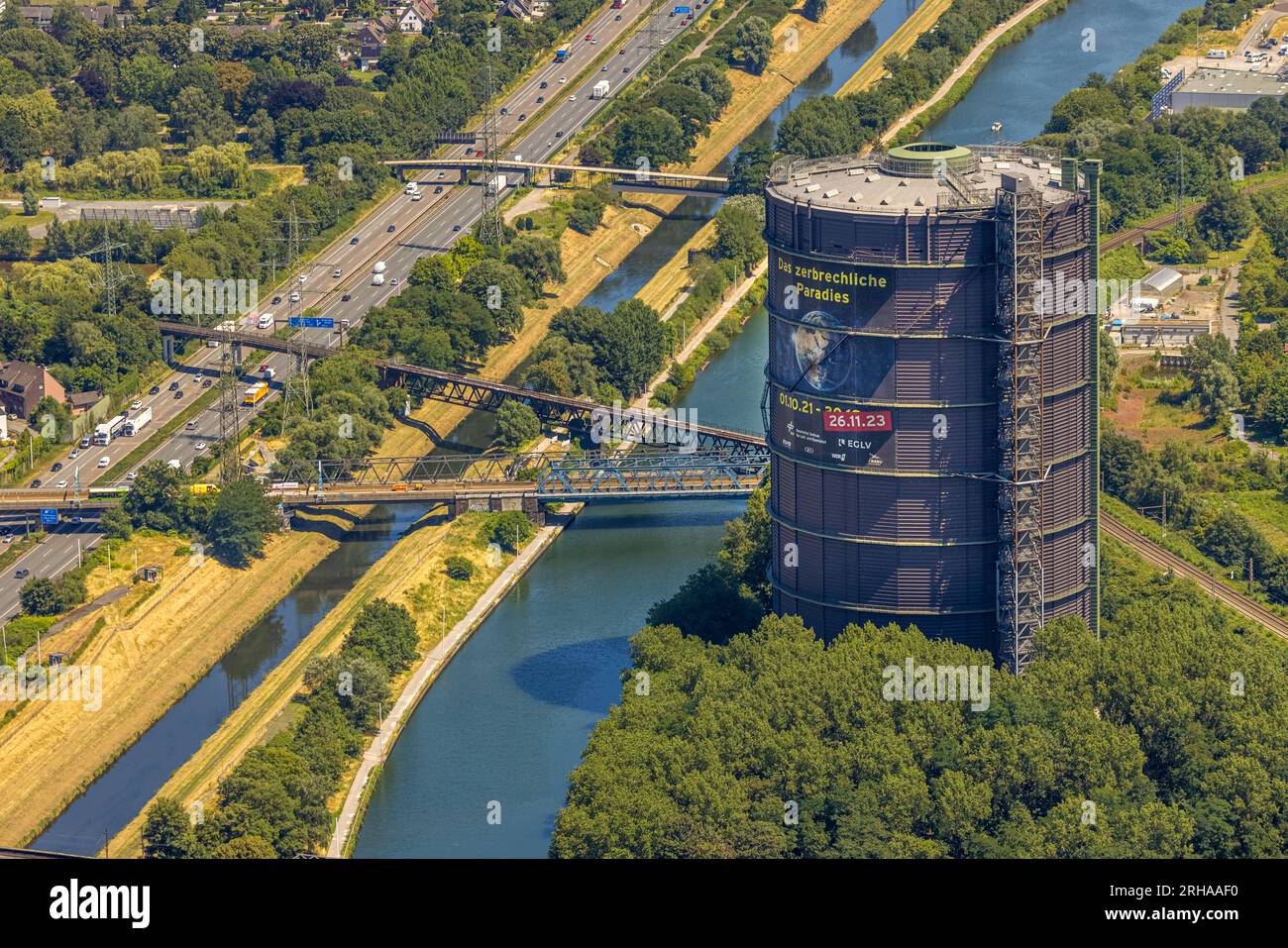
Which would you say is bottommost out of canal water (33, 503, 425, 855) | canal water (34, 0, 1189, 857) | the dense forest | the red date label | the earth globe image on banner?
canal water (33, 503, 425, 855)

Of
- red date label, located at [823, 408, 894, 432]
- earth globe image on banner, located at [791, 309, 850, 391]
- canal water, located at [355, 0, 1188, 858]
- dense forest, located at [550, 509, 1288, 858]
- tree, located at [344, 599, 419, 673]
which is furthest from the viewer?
tree, located at [344, 599, 419, 673]

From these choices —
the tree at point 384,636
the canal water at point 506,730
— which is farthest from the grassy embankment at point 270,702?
the canal water at point 506,730

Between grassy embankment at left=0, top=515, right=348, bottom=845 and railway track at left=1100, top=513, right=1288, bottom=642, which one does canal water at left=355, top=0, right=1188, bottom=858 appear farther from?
railway track at left=1100, top=513, right=1288, bottom=642

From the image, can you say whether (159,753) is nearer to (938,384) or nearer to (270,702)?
(270,702)

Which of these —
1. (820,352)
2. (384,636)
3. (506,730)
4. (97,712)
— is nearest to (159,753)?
(97,712)

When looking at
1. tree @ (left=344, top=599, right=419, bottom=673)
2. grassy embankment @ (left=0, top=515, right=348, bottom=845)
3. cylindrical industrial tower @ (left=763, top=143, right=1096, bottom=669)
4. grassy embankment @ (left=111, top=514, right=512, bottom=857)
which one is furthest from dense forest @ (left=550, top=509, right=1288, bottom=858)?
grassy embankment @ (left=0, top=515, right=348, bottom=845)

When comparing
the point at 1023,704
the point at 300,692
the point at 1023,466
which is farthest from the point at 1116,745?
the point at 300,692
